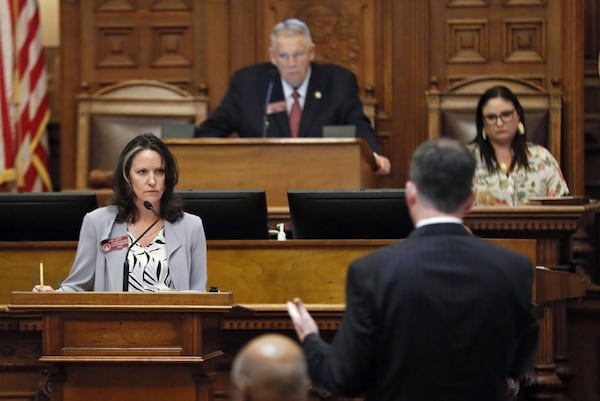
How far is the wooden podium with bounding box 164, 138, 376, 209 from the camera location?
246 inches

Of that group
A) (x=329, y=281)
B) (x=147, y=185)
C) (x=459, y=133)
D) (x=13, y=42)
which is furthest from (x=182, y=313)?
(x=13, y=42)

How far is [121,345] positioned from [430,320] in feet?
4.31

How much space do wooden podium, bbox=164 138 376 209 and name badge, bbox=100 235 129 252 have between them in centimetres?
176

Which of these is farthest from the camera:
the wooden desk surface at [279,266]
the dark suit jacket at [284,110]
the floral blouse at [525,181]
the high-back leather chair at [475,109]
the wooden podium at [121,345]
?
the high-back leather chair at [475,109]

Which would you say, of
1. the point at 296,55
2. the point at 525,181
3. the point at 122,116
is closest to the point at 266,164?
the point at 296,55

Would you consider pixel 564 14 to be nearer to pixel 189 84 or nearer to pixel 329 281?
pixel 189 84

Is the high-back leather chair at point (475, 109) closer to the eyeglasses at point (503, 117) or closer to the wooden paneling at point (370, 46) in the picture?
the wooden paneling at point (370, 46)

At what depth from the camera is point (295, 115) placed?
284 inches

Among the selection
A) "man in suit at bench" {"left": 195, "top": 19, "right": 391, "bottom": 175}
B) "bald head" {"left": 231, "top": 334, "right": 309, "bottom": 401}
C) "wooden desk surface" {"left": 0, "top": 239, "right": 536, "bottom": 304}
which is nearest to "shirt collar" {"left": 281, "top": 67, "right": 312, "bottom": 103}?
"man in suit at bench" {"left": 195, "top": 19, "right": 391, "bottom": 175}

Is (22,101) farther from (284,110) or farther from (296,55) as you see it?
(296,55)

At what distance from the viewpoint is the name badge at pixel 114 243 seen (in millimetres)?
4516

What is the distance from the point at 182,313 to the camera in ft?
12.6

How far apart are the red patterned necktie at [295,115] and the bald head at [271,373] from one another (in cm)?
498

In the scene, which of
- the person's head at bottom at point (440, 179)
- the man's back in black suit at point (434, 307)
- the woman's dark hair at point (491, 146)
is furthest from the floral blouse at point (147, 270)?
the woman's dark hair at point (491, 146)
